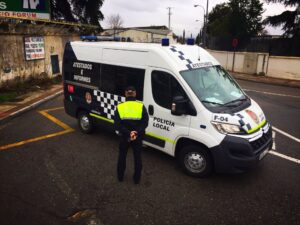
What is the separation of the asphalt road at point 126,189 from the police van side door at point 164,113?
24.0 inches

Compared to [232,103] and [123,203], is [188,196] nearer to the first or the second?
[123,203]

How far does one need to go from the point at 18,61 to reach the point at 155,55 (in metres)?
9.99

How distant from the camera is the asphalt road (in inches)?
157

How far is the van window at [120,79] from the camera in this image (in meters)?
5.57

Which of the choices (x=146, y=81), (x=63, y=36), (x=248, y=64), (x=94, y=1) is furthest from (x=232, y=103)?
(x=94, y=1)

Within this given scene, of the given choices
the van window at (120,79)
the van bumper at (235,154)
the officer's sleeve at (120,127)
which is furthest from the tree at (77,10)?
the van bumper at (235,154)

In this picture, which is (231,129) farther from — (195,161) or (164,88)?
(164,88)

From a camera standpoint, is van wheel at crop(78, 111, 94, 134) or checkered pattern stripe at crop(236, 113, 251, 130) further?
van wheel at crop(78, 111, 94, 134)

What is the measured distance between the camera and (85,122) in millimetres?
7223

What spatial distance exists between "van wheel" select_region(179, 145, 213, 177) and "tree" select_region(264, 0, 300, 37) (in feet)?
61.8

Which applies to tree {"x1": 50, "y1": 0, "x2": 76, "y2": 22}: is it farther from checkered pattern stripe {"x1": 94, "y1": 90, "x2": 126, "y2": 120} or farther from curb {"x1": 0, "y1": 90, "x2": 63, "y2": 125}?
checkered pattern stripe {"x1": 94, "y1": 90, "x2": 126, "y2": 120}

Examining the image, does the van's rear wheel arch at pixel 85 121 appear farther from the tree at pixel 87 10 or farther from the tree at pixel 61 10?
the tree at pixel 87 10

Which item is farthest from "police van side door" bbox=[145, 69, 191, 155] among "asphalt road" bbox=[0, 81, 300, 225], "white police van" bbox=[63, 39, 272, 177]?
"asphalt road" bbox=[0, 81, 300, 225]

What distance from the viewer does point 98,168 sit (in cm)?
541
